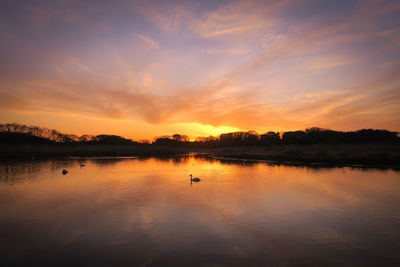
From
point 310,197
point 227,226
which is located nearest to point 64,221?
point 227,226

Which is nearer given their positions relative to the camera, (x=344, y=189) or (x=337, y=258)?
(x=337, y=258)

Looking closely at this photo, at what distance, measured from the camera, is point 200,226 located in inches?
383

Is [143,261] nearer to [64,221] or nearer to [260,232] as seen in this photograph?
[260,232]

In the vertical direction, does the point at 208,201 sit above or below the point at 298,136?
below

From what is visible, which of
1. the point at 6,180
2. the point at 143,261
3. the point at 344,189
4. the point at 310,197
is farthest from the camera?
the point at 6,180

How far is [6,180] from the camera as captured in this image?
64.7 feet

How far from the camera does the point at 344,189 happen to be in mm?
16969

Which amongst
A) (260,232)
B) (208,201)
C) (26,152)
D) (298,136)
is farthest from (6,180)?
(298,136)

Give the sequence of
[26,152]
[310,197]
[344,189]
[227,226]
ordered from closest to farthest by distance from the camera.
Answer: [227,226] < [310,197] < [344,189] < [26,152]

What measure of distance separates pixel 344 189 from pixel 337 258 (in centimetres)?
1160

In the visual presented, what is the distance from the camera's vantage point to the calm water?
23.5 feet

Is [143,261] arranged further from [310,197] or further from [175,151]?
[175,151]

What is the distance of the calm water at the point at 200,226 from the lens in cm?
715

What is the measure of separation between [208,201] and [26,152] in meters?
54.8
